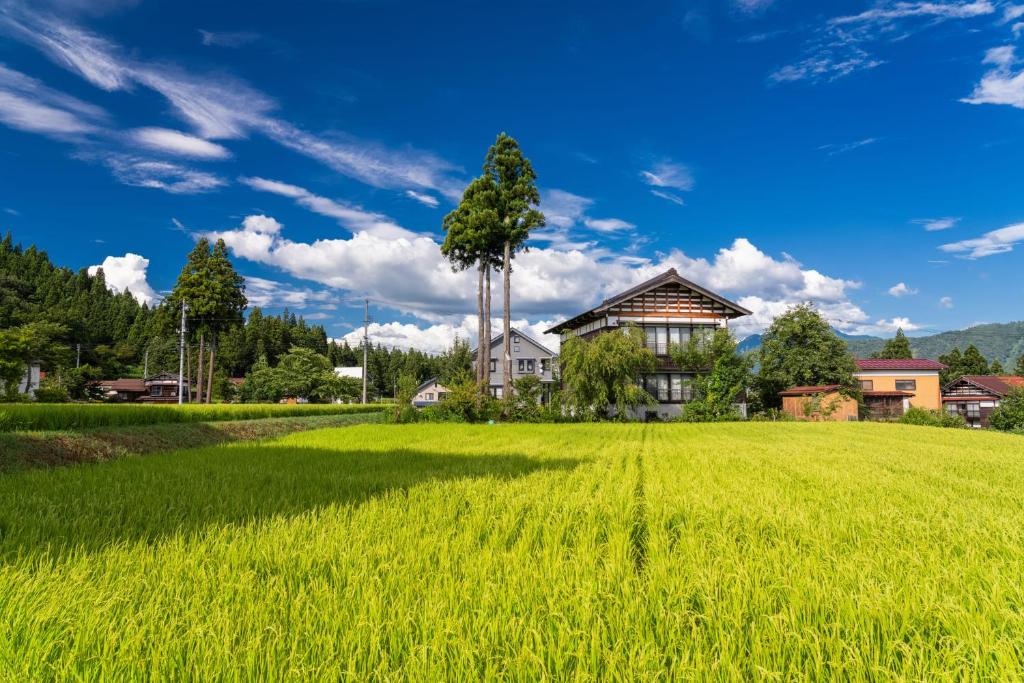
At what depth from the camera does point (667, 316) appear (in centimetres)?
3603

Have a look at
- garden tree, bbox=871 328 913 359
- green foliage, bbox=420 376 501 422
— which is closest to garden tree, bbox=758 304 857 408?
green foliage, bbox=420 376 501 422

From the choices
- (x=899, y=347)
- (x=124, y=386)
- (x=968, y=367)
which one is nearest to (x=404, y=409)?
(x=124, y=386)

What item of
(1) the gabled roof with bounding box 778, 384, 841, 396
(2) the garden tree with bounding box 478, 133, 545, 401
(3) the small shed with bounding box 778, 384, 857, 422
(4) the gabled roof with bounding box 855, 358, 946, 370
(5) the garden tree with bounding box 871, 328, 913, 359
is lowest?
(3) the small shed with bounding box 778, 384, 857, 422

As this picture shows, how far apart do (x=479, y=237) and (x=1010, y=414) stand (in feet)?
107

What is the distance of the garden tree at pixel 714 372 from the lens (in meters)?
31.7

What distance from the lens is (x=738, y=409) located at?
105 ft

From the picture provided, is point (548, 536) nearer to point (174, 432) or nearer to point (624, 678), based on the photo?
point (624, 678)

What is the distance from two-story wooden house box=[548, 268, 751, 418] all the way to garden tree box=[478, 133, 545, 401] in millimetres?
7340

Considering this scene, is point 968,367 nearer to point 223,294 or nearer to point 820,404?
point 820,404

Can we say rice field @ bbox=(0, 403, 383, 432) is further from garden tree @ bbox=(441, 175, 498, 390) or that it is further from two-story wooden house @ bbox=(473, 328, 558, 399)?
two-story wooden house @ bbox=(473, 328, 558, 399)

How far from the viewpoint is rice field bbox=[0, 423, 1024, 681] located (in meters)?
2.09

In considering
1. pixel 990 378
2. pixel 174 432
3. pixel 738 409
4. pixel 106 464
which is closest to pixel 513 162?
pixel 738 409

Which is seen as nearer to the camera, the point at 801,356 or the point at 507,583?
the point at 507,583

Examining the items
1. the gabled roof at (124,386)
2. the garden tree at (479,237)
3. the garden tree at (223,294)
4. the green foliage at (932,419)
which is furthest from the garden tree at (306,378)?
the green foliage at (932,419)
